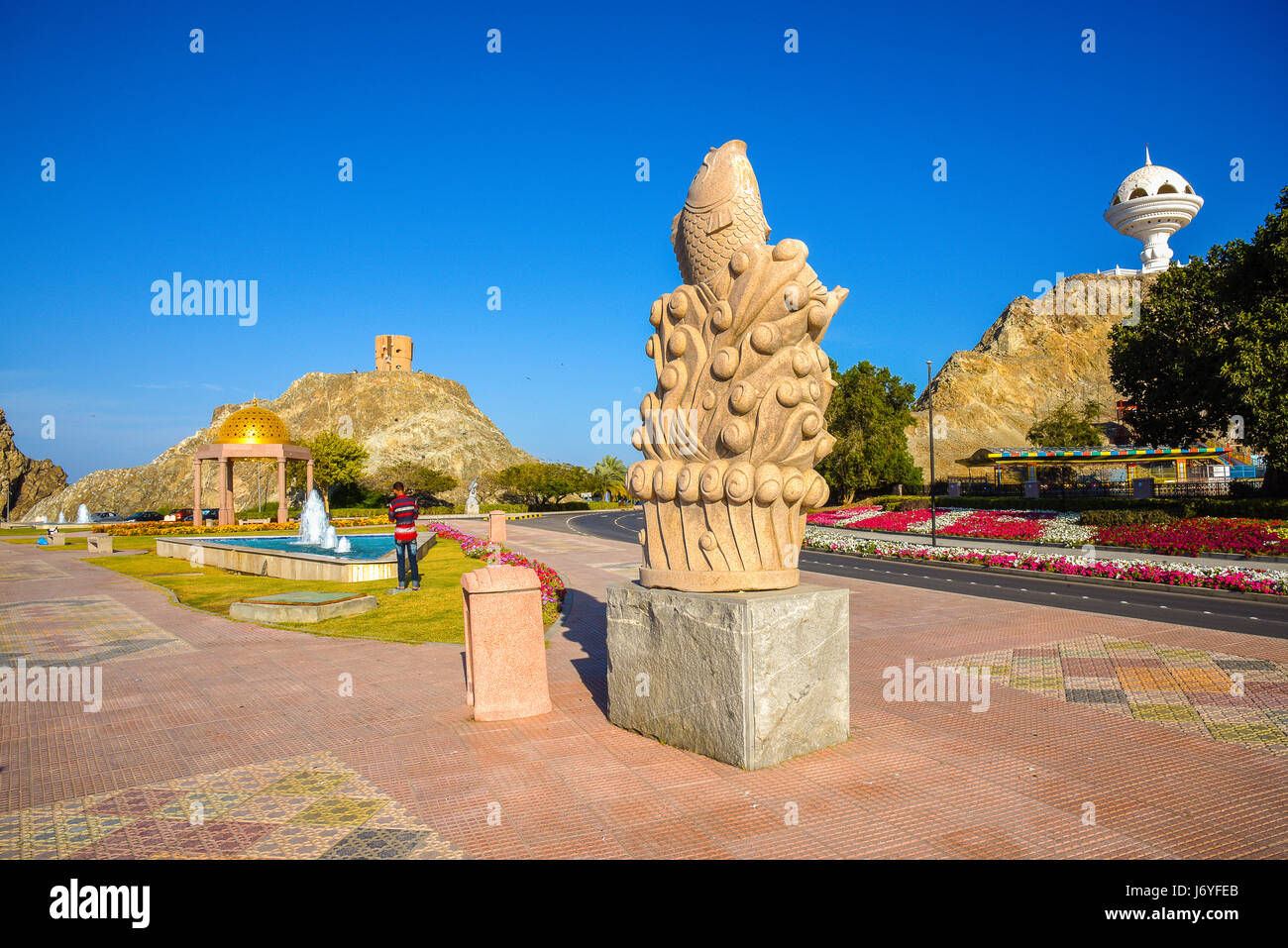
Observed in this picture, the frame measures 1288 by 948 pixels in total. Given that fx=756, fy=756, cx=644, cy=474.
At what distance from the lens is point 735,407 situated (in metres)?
5.82

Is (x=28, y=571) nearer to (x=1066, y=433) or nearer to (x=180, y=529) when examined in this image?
(x=180, y=529)

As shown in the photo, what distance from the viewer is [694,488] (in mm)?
5949

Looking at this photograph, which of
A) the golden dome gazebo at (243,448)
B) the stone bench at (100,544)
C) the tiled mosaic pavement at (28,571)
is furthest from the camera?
the golden dome gazebo at (243,448)

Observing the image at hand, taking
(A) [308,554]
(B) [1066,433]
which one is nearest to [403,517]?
(A) [308,554]

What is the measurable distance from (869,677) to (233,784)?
5836 mm

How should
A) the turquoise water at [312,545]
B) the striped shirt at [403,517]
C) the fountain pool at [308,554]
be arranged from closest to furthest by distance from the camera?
the striped shirt at [403,517] < the fountain pool at [308,554] < the turquoise water at [312,545]

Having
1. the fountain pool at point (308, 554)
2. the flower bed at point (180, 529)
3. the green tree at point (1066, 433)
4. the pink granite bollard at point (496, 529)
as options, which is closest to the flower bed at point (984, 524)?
the pink granite bollard at point (496, 529)

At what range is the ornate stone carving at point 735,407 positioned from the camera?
582cm

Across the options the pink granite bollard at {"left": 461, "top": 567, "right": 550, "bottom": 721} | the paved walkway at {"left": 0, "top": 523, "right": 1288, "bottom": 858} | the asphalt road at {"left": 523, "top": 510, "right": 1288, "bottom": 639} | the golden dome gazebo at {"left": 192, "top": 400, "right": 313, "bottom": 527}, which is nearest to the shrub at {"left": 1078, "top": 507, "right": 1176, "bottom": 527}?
the asphalt road at {"left": 523, "top": 510, "right": 1288, "bottom": 639}

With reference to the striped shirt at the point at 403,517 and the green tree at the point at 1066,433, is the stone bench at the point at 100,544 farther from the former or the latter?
the green tree at the point at 1066,433

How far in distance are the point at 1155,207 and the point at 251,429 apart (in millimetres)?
98118

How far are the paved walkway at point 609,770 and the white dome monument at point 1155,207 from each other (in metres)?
99.9
